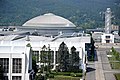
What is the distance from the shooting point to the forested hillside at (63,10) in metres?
85.3

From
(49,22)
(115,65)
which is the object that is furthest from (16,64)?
(49,22)

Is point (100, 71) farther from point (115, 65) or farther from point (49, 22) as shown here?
point (49, 22)

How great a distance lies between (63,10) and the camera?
3893 inches

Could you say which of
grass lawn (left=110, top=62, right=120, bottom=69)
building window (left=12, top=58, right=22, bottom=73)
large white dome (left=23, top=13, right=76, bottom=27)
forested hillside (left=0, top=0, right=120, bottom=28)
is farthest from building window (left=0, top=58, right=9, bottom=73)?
forested hillside (left=0, top=0, right=120, bottom=28)

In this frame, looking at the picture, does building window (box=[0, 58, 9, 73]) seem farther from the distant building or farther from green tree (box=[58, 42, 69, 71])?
green tree (box=[58, 42, 69, 71])

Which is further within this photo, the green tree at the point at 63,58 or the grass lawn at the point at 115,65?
the grass lawn at the point at 115,65

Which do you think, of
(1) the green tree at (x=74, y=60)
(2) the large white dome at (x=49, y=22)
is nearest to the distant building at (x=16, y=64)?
(1) the green tree at (x=74, y=60)

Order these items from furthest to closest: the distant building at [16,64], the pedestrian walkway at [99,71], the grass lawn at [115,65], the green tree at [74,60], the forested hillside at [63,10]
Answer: the forested hillside at [63,10] → the grass lawn at [115,65] → the green tree at [74,60] → the pedestrian walkway at [99,71] → the distant building at [16,64]

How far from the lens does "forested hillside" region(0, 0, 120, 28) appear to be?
280 feet

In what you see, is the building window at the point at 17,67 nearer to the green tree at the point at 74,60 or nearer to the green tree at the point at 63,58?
the green tree at the point at 63,58

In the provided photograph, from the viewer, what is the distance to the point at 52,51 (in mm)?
26641

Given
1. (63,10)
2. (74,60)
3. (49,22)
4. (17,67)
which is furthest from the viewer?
(63,10)

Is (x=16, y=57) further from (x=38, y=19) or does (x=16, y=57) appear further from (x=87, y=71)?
(x=38, y=19)

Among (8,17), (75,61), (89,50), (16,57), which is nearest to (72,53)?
(75,61)
